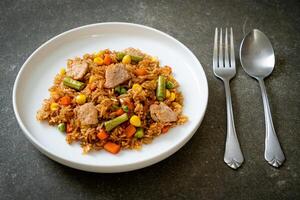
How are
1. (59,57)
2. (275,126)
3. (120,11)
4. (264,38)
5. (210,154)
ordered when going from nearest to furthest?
(210,154) → (275,126) → (59,57) → (264,38) → (120,11)

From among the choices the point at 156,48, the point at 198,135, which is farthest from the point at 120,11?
the point at 198,135

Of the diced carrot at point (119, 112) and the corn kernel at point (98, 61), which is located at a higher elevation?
the corn kernel at point (98, 61)

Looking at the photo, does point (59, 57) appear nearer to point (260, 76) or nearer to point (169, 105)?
point (169, 105)

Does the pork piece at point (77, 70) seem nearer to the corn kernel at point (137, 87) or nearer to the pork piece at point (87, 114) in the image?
the pork piece at point (87, 114)

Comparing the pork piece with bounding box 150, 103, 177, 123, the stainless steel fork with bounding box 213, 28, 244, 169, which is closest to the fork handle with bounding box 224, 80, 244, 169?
the stainless steel fork with bounding box 213, 28, 244, 169

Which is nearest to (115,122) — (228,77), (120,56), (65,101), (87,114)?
(87,114)

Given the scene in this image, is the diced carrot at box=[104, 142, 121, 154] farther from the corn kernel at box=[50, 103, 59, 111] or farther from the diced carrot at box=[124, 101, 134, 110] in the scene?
the corn kernel at box=[50, 103, 59, 111]

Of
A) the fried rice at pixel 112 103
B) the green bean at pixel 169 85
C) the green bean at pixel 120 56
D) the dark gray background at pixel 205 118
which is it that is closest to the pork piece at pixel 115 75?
the fried rice at pixel 112 103
